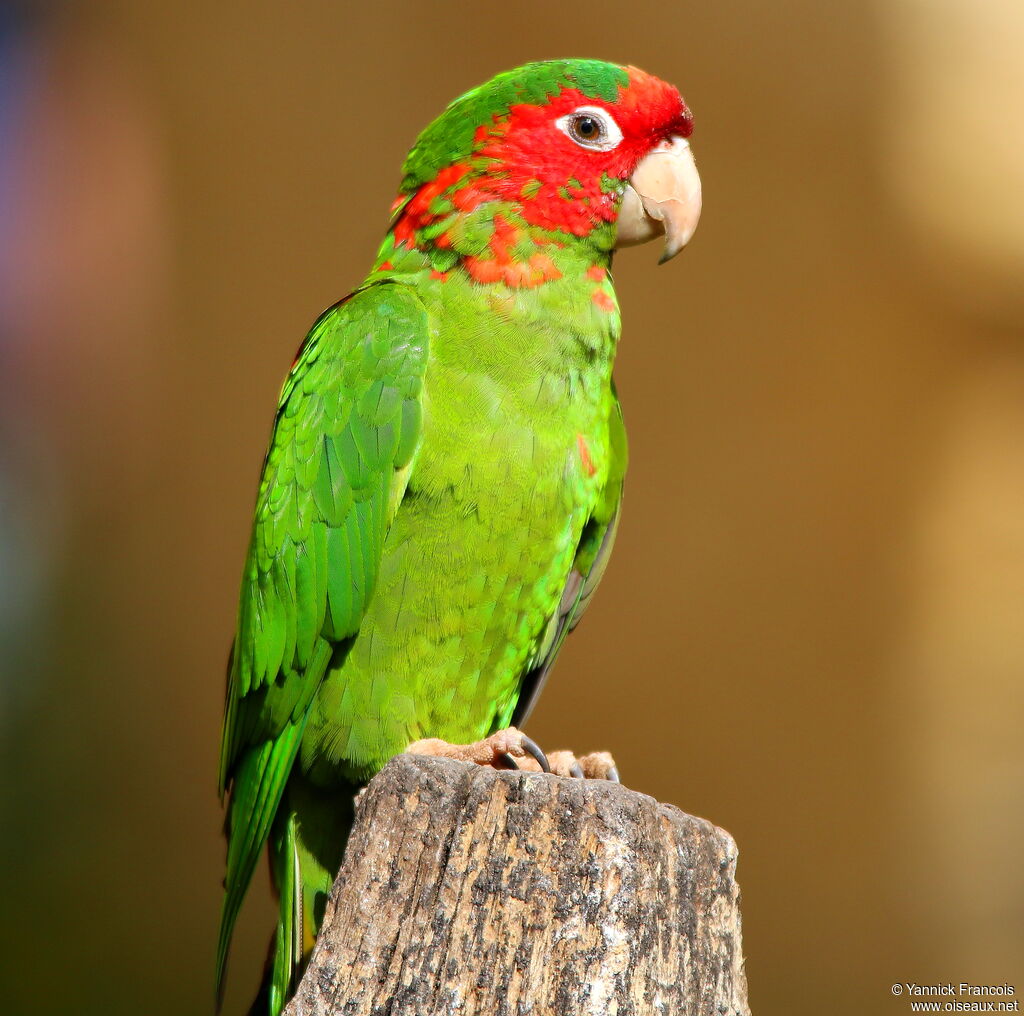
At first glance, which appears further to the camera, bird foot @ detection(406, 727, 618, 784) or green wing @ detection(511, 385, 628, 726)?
green wing @ detection(511, 385, 628, 726)

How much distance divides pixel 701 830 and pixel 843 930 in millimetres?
3676

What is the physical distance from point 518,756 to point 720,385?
9.82ft

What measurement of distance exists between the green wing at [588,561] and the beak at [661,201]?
13.3 inches

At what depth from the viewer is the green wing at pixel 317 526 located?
205 cm

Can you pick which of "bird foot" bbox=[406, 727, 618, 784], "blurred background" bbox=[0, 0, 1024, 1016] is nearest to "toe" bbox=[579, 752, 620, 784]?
"bird foot" bbox=[406, 727, 618, 784]

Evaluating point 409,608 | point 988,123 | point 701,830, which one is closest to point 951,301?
point 988,123

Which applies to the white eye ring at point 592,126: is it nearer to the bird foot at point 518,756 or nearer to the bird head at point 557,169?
the bird head at point 557,169

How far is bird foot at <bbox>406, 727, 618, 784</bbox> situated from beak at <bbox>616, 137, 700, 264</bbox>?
1.02 metres

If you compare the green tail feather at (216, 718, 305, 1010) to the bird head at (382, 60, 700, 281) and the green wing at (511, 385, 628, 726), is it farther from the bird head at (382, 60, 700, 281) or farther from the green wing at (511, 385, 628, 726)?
the bird head at (382, 60, 700, 281)

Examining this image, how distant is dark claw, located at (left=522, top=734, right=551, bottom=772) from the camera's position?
74.4 inches

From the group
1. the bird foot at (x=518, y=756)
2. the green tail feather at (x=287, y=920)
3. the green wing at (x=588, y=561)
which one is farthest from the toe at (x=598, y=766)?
the green tail feather at (x=287, y=920)

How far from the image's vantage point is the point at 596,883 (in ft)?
4.60

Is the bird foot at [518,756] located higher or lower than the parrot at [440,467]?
lower

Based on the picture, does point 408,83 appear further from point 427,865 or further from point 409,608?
point 427,865
